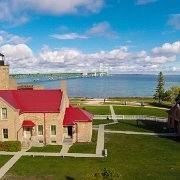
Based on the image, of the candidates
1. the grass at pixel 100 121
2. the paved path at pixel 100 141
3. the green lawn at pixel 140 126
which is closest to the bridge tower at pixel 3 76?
the grass at pixel 100 121

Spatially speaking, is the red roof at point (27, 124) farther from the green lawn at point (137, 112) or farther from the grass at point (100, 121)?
the green lawn at point (137, 112)

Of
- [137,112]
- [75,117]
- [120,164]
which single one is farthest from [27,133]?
[137,112]

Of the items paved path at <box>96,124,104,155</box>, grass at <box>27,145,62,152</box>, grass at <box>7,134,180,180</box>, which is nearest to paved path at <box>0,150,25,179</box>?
grass at <box>7,134,180,180</box>

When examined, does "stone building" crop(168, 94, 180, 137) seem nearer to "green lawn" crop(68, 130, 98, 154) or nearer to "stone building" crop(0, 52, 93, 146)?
"green lawn" crop(68, 130, 98, 154)

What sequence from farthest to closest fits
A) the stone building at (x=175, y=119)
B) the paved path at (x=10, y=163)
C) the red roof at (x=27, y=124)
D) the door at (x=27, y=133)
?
the stone building at (x=175, y=119), the door at (x=27, y=133), the red roof at (x=27, y=124), the paved path at (x=10, y=163)

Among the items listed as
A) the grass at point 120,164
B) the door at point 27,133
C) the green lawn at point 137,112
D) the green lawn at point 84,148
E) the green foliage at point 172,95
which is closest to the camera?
the grass at point 120,164

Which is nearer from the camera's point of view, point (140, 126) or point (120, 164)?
point (120, 164)

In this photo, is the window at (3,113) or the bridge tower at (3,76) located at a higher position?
the bridge tower at (3,76)

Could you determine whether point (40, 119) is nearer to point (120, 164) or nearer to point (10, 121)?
point (10, 121)
